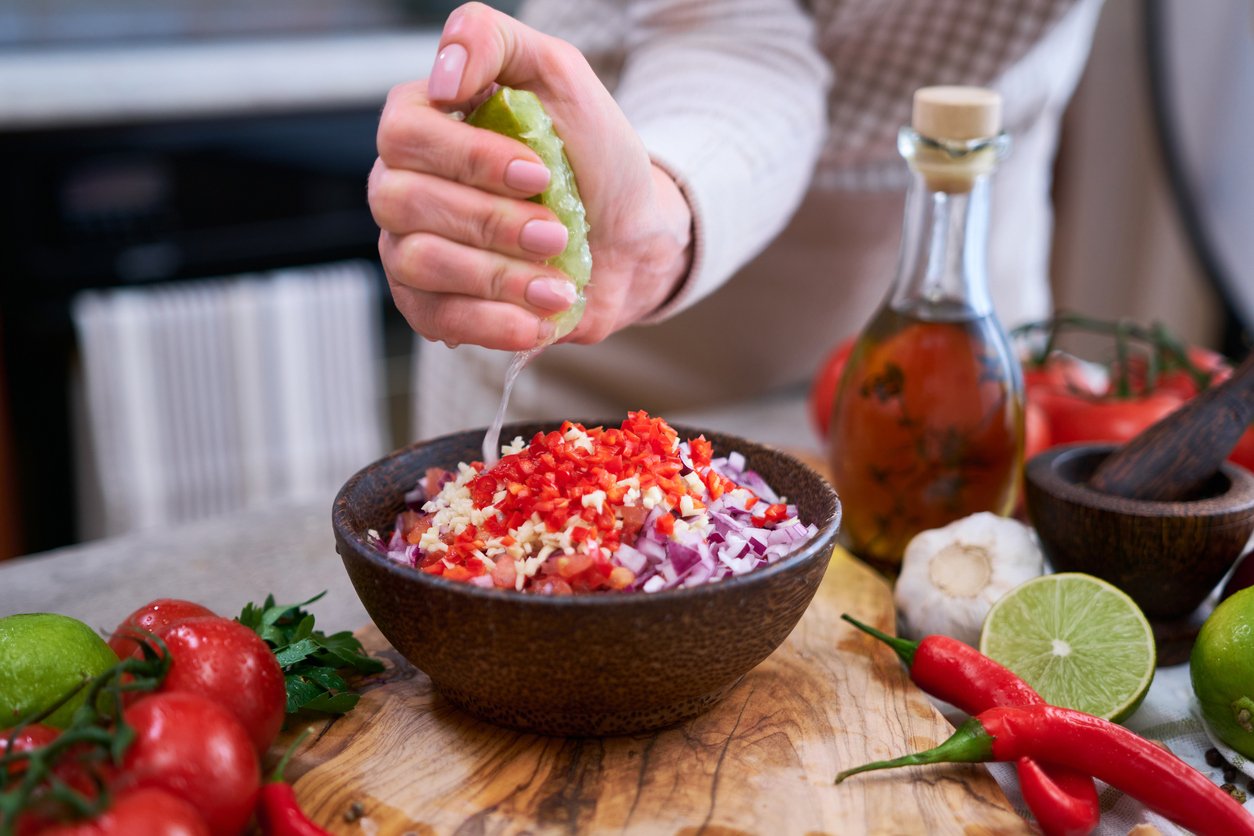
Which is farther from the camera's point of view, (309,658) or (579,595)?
(309,658)

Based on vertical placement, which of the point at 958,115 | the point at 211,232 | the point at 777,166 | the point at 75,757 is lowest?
the point at 211,232

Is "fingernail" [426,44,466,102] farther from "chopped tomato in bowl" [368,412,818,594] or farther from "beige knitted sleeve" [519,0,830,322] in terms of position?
"beige knitted sleeve" [519,0,830,322]

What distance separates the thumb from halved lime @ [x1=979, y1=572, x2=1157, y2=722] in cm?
58

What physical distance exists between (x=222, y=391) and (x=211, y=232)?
1.14ft

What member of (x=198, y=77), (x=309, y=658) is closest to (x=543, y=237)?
(x=309, y=658)

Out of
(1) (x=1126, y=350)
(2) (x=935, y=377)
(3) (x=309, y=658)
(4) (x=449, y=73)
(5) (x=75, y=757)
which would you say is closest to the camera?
(5) (x=75, y=757)

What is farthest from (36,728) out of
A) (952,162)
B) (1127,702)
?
(952,162)

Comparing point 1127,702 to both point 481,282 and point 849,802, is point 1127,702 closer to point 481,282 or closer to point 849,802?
point 849,802

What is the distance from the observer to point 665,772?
0.79 m

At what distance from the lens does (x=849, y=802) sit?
0.76 meters

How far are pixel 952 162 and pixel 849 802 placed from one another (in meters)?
0.62

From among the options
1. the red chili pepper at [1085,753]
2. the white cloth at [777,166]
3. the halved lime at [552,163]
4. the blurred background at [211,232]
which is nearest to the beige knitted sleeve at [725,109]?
the white cloth at [777,166]

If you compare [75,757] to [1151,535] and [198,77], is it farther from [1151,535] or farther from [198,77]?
[198,77]

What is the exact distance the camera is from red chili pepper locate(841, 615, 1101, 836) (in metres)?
0.77
